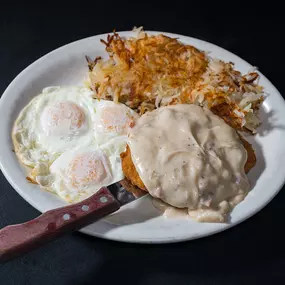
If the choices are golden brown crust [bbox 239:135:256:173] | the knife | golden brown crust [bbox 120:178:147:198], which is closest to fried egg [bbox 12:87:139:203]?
golden brown crust [bbox 120:178:147:198]

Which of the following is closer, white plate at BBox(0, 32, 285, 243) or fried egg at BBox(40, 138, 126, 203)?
white plate at BBox(0, 32, 285, 243)

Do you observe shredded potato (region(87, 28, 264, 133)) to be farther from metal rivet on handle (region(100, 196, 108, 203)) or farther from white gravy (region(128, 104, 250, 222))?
metal rivet on handle (region(100, 196, 108, 203))

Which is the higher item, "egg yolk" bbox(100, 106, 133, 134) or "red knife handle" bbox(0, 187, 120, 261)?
"egg yolk" bbox(100, 106, 133, 134)

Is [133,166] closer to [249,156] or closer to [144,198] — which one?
[144,198]

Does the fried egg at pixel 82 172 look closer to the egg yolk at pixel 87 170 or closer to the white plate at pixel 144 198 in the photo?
the egg yolk at pixel 87 170

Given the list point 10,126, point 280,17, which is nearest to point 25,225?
point 10,126

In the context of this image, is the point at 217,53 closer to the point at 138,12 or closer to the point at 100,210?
the point at 138,12

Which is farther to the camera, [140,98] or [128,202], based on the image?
[140,98]
